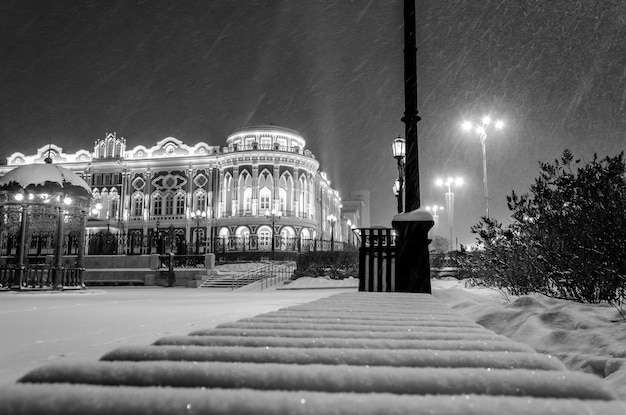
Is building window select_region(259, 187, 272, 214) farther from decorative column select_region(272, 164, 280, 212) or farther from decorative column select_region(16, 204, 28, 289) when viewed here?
decorative column select_region(16, 204, 28, 289)

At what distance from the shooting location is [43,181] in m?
16.5

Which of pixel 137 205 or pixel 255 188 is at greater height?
pixel 255 188

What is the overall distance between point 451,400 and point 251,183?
47.2 m

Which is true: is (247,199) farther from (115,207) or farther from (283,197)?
(115,207)

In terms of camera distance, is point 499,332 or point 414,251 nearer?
point 499,332

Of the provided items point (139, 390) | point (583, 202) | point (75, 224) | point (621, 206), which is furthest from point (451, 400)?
point (75, 224)

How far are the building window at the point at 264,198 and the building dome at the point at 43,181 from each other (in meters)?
29.8

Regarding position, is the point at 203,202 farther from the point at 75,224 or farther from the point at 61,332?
the point at 61,332

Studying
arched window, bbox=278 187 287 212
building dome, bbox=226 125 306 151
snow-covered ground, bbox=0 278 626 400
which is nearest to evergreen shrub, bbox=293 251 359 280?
snow-covered ground, bbox=0 278 626 400

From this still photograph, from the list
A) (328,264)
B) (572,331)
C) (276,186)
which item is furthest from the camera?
(276,186)

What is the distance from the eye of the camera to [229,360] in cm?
140

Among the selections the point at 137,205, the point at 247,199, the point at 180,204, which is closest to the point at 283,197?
the point at 247,199

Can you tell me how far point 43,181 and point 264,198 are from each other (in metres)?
31.1

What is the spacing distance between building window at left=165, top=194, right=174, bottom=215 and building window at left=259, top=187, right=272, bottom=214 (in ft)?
34.7
